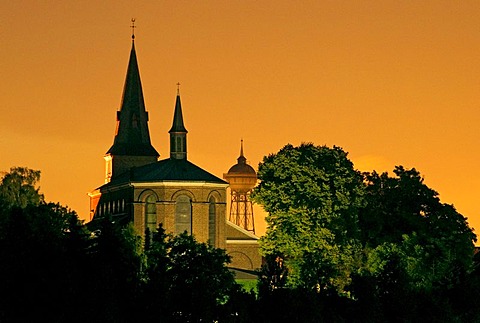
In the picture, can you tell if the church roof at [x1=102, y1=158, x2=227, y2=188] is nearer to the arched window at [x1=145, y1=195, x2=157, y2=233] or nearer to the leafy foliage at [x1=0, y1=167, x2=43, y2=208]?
the arched window at [x1=145, y1=195, x2=157, y2=233]

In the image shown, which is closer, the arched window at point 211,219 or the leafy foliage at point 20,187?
the leafy foliage at point 20,187

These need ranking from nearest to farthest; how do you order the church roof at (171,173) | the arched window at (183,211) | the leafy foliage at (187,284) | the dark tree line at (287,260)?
the dark tree line at (287,260), the leafy foliage at (187,284), the church roof at (171,173), the arched window at (183,211)

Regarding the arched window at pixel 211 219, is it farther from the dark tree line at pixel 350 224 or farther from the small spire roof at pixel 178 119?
the dark tree line at pixel 350 224

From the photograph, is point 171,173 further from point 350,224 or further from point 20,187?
point 350,224

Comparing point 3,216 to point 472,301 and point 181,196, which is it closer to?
point 472,301

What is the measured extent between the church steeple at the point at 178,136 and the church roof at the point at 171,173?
95cm

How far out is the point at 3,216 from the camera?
4577 inches

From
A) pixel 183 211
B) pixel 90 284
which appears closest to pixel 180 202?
pixel 183 211

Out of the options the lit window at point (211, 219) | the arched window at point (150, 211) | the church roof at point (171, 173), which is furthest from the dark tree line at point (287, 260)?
the lit window at point (211, 219)

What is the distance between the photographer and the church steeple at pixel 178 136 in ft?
609

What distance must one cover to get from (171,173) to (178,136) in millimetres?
6332

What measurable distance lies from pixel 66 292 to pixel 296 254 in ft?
141

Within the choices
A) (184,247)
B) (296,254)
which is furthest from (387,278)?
(296,254)

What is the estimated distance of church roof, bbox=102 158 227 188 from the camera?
18062 cm
